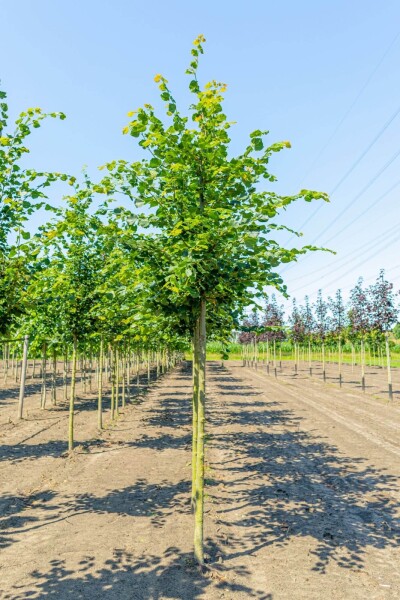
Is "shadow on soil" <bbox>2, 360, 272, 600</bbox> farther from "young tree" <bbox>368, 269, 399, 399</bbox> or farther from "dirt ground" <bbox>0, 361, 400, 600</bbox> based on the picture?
"young tree" <bbox>368, 269, 399, 399</bbox>

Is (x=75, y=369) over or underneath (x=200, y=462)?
over

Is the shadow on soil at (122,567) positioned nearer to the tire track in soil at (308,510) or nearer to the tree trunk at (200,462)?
the tree trunk at (200,462)

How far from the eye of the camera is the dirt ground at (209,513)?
20.1ft

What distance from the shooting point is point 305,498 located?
956 cm

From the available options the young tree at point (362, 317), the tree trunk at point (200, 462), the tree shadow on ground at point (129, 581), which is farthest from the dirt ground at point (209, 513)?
the young tree at point (362, 317)

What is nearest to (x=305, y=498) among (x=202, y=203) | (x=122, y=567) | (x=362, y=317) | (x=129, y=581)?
(x=122, y=567)

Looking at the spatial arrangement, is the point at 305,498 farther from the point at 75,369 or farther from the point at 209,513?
the point at 75,369

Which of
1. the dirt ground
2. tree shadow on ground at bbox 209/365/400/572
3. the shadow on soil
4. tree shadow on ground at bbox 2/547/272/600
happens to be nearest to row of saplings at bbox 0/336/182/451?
the dirt ground

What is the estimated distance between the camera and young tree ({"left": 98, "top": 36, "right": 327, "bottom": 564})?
615cm

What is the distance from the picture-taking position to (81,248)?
42.7ft

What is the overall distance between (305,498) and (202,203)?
22.2 feet

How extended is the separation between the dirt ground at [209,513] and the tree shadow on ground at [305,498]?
0.11ft

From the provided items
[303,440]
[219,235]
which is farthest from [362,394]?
[219,235]

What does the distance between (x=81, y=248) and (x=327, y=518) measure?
31.0 feet
